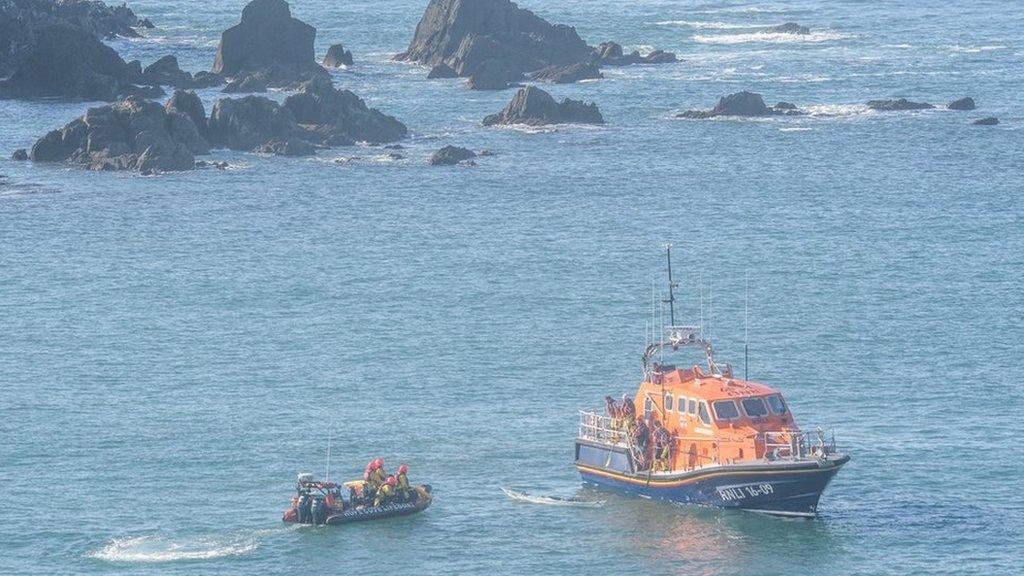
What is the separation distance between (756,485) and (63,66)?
10523 centimetres

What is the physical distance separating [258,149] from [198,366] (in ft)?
169

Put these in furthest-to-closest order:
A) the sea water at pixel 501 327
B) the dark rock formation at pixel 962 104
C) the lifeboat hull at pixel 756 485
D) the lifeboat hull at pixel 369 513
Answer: the dark rock formation at pixel 962 104 < the lifeboat hull at pixel 369 513 < the sea water at pixel 501 327 < the lifeboat hull at pixel 756 485

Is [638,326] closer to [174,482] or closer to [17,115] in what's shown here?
[174,482]

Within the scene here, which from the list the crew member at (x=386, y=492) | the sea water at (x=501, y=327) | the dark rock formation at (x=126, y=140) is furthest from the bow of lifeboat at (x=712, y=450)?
the dark rock formation at (x=126, y=140)

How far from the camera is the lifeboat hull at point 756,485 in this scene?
211ft

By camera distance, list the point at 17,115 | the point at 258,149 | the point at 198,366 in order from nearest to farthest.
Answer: the point at 198,366 < the point at 258,149 < the point at 17,115

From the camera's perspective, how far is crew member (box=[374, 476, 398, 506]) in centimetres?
6662

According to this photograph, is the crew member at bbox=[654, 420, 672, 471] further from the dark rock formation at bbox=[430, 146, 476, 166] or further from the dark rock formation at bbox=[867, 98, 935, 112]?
the dark rock formation at bbox=[867, 98, 935, 112]

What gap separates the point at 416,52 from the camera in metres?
181

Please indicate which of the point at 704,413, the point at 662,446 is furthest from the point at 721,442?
the point at 662,446

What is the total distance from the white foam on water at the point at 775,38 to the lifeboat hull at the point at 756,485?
424ft

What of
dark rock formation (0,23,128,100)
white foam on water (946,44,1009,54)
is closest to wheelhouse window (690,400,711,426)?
dark rock formation (0,23,128,100)

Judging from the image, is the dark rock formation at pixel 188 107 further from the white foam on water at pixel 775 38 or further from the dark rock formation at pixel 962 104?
the white foam on water at pixel 775 38

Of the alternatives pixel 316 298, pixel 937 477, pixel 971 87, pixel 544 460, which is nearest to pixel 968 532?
pixel 937 477
